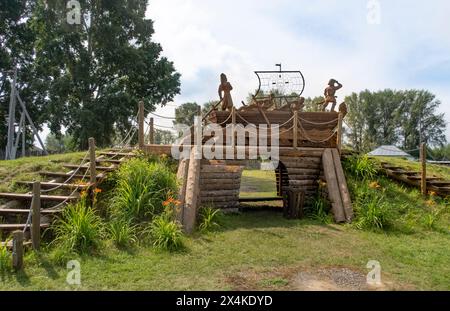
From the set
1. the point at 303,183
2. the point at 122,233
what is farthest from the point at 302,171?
the point at 122,233

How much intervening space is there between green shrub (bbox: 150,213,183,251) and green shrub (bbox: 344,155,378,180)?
5.75 m

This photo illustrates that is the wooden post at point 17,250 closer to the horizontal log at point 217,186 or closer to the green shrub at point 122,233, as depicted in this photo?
the green shrub at point 122,233

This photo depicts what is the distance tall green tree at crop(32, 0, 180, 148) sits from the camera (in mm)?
19688

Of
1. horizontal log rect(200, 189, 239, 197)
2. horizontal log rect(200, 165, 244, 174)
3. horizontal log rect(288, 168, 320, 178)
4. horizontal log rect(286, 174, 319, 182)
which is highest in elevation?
horizontal log rect(200, 165, 244, 174)

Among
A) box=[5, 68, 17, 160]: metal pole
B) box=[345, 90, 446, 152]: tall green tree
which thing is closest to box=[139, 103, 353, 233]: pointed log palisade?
box=[5, 68, 17, 160]: metal pole

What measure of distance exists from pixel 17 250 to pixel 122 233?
1.71 metres

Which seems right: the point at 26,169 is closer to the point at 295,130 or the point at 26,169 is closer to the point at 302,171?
the point at 295,130

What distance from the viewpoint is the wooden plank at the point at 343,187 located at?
342 inches

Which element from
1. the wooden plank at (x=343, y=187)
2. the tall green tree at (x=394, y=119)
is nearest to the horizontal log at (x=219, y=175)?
the wooden plank at (x=343, y=187)

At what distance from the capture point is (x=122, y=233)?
21.2 feet

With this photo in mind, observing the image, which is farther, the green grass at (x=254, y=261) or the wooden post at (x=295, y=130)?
the wooden post at (x=295, y=130)

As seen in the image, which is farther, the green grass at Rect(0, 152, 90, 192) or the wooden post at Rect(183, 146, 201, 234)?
the green grass at Rect(0, 152, 90, 192)

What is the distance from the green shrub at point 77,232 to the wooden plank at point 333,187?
5.45m

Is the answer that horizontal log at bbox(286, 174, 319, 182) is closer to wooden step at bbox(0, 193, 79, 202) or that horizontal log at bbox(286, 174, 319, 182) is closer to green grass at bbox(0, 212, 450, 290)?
green grass at bbox(0, 212, 450, 290)
